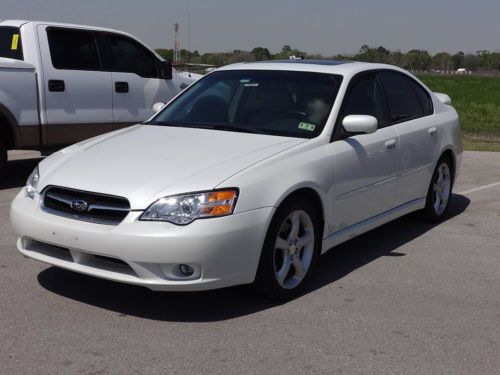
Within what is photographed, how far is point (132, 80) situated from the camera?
941 centimetres

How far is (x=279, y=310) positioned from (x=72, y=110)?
16.4 ft

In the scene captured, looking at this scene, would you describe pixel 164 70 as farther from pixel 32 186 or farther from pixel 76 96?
pixel 32 186

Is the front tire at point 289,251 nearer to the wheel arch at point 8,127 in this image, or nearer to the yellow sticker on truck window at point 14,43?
the wheel arch at point 8,127

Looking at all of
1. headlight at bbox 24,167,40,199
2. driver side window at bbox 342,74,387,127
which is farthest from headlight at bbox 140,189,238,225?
driver side window at bbox 342,74,387,127

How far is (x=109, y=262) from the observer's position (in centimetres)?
425

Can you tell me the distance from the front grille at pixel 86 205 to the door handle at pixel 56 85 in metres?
4.16

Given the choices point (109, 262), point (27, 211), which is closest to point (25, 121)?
point (27, 211)

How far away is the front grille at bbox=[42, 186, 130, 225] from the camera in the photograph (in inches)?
165

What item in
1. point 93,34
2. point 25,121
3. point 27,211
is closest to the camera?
point 27,211

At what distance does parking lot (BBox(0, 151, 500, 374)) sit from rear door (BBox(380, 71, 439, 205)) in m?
0.63

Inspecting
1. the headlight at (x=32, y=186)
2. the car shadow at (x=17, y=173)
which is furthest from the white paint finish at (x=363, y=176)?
the car shadow at (x=17, y=173)

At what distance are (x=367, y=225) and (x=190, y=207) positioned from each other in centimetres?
191

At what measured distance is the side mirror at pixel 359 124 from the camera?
5.10 metres

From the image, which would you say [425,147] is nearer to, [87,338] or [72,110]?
[87,338]
